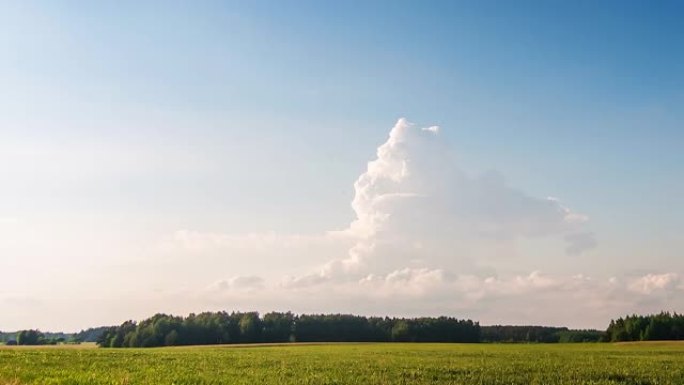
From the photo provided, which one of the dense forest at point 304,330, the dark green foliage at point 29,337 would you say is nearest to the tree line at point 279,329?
the dense forest at point 304,330

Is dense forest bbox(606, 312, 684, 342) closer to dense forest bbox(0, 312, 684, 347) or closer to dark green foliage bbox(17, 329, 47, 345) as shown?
dense forest bbox(0, 312, 684, 347)

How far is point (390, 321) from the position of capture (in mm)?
171125

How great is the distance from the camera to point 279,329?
165125mm

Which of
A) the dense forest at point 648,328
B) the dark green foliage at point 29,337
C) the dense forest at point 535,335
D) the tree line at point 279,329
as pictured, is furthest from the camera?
the dark green foliage at point 29,337

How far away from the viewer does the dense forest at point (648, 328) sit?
144 metres

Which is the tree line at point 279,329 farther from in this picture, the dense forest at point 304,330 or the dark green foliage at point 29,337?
the dark green foliage at point 29,337

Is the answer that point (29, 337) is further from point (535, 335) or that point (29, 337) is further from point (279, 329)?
point (535, 335)

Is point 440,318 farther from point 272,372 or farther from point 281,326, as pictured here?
point 272,372

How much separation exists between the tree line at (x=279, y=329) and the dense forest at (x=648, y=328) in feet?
110

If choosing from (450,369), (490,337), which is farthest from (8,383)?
(490,337)

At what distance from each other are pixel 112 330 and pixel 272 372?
138852 mm

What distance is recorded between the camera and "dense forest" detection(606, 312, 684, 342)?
474ft

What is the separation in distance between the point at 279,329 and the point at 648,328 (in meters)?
85.8

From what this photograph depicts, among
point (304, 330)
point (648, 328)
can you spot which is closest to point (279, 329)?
point (304, 330)
